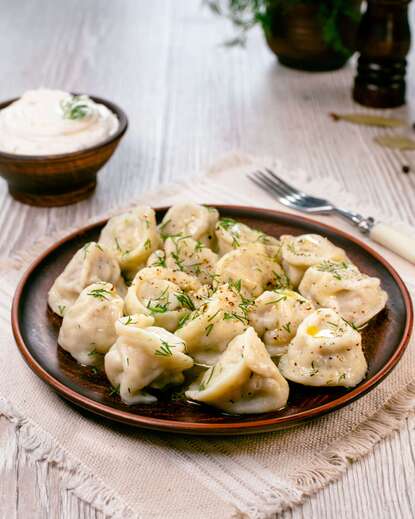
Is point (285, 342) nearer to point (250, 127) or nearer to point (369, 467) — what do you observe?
point (369, 467)

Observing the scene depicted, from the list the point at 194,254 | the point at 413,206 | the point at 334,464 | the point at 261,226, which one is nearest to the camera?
the point at 334,464

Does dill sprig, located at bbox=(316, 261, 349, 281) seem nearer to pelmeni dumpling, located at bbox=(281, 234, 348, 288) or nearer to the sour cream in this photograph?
pelmeni dumpling, located at bbox=(281, 234, 348, 288)

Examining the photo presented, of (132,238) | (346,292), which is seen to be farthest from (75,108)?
(346,292)

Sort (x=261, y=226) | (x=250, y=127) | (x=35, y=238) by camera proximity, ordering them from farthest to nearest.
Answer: (x=250, y=127) → (x=35, y=238) → (x=261, y=226)

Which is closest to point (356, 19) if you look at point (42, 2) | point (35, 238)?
point (35, 238)

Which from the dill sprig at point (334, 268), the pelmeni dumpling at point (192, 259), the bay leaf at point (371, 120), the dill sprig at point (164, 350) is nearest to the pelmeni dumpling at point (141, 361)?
the dill sprig at point (164, 350)

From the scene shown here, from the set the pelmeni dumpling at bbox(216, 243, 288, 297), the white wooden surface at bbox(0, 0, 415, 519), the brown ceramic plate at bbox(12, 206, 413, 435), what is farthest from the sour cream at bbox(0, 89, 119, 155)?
the pelmeni dumpling at bbox(216, 243, 288, 297)

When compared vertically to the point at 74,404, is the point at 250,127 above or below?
below
